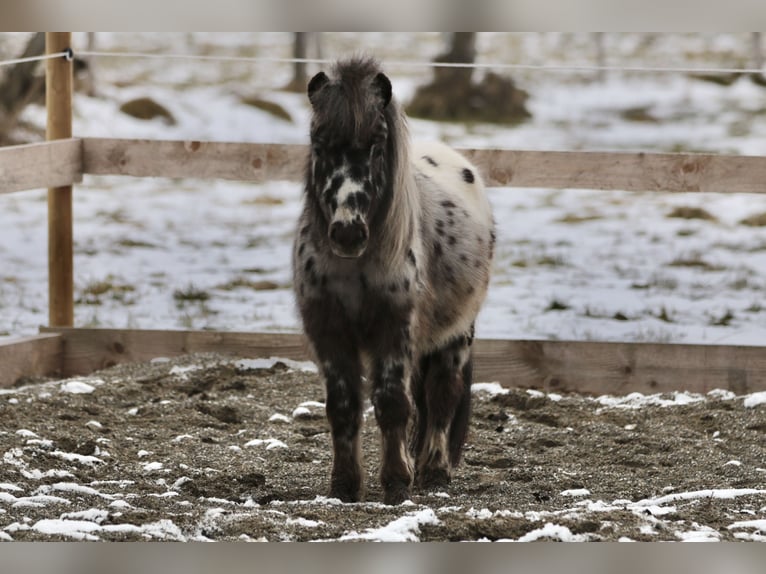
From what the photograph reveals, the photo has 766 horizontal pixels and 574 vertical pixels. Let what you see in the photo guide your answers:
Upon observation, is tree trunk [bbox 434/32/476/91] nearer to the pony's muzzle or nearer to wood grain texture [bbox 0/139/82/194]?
wood grain texture [bbox 0/139/82/194]

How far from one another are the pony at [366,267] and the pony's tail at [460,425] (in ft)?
0.57

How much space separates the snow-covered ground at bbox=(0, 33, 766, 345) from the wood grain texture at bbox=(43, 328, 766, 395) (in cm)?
94

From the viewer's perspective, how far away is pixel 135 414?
19.2 ft

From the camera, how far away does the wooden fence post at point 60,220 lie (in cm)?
707

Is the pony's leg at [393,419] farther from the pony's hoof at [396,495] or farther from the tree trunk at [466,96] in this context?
the tree trunk at [466,96]

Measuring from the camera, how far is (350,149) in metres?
4.24

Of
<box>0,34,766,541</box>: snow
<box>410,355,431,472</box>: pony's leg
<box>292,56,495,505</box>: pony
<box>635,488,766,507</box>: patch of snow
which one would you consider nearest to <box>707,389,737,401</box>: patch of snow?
<box>0,34,766,541</box>: snow

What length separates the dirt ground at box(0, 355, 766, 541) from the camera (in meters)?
3.72

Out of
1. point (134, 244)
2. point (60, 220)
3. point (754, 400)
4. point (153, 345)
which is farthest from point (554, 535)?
point (134, 244)

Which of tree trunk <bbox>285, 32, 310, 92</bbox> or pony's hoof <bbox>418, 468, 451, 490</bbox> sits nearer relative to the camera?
pony's hoof <bbox>418, 468, 451, 490</bbox>

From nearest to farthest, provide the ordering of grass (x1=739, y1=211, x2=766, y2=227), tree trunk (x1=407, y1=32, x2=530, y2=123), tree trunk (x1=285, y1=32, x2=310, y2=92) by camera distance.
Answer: grass (x1=739, y1=211, x2=766, y2=227), tree trunk (x1=407, y1=32, x2=530, y2=123), tree trunk (x1=285, y1=32, x2=310, y2=92)

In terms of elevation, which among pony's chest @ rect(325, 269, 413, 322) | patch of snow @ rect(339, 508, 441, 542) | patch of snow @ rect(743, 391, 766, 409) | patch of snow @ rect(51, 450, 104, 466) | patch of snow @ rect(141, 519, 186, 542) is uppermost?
pony's chest @ rect(325, 269, 413, 322)
